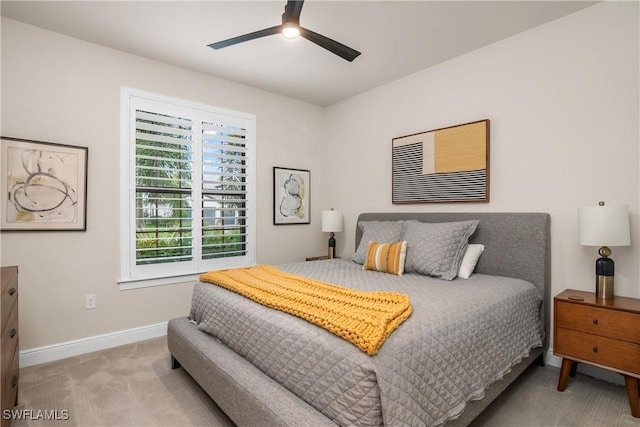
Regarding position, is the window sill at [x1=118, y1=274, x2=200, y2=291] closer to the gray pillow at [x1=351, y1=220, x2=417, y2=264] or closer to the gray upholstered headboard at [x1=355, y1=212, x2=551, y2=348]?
the gray pillow at [x1=351, y1=220, x2=417, y2=264]

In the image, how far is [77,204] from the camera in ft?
8.93

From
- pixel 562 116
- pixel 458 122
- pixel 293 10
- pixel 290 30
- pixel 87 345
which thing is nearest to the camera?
pixel 293 10

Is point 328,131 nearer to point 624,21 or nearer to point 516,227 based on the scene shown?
point 516,227

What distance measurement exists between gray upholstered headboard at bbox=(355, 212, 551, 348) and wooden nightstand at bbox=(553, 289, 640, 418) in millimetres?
298

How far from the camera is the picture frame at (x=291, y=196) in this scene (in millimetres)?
4055

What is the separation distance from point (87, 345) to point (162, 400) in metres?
1.24

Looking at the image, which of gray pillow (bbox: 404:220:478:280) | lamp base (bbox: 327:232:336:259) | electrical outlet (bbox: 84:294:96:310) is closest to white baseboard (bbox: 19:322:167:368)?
electrical outlet (bbox: 84:294:96:310)

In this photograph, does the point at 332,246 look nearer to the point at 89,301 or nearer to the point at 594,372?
the point at 89,301

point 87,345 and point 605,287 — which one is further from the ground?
point 605,287

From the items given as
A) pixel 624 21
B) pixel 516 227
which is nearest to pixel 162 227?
pixel 516 227

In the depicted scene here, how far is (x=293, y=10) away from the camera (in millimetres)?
1827

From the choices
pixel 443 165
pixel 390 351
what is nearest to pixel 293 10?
pixel 390 351

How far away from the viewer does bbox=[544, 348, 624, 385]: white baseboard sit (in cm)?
226

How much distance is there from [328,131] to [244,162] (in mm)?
1389
